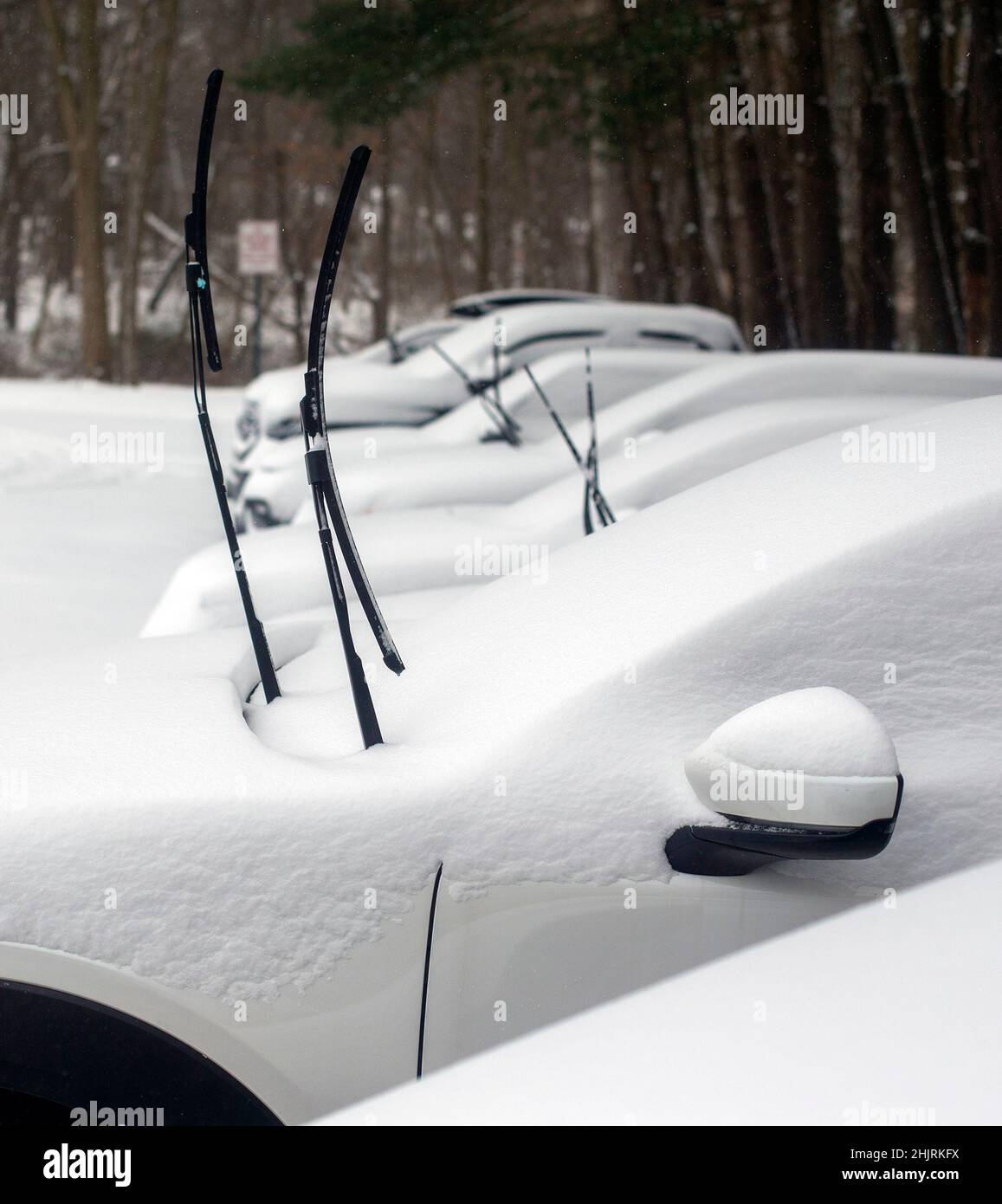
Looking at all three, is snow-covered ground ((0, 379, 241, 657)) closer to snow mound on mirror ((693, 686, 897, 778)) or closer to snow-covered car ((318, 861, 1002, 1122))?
snow mound on mirror ((693, 686, 897, 778))

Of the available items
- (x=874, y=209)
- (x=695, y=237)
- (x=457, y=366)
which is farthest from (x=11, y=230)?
(x=457, y=366)

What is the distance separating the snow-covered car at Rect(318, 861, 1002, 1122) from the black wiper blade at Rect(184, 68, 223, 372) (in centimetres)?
131

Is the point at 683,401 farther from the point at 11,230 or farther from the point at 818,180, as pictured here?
the point at 11,230

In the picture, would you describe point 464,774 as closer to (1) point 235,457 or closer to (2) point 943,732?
(2) point 943,732

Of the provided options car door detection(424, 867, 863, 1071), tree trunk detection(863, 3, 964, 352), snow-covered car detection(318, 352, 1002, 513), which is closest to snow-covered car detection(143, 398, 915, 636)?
snow-covered car detection(318, 352, 1002, 513)

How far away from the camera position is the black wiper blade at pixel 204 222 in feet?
7.34

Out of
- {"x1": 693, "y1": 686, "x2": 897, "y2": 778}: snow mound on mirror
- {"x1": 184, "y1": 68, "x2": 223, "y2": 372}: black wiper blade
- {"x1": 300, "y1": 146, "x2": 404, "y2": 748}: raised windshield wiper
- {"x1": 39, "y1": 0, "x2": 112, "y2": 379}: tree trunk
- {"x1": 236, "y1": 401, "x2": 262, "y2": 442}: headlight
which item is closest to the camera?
{"x1": 693, "y1": 686, "x2": 897, "y2": 778}: snow mound on mirror

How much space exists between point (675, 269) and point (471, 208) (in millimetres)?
21870

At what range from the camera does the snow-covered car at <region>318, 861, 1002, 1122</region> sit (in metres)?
1.27

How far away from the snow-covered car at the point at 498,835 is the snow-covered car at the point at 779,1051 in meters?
0.22

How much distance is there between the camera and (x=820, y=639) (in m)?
1.91

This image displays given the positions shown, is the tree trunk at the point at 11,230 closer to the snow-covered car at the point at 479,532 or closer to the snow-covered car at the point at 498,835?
the snow-covered car at the point at 479,532

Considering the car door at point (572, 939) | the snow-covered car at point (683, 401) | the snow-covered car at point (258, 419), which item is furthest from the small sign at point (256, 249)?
the car door at point (572, 939)

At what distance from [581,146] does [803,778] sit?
1512 centimetres
